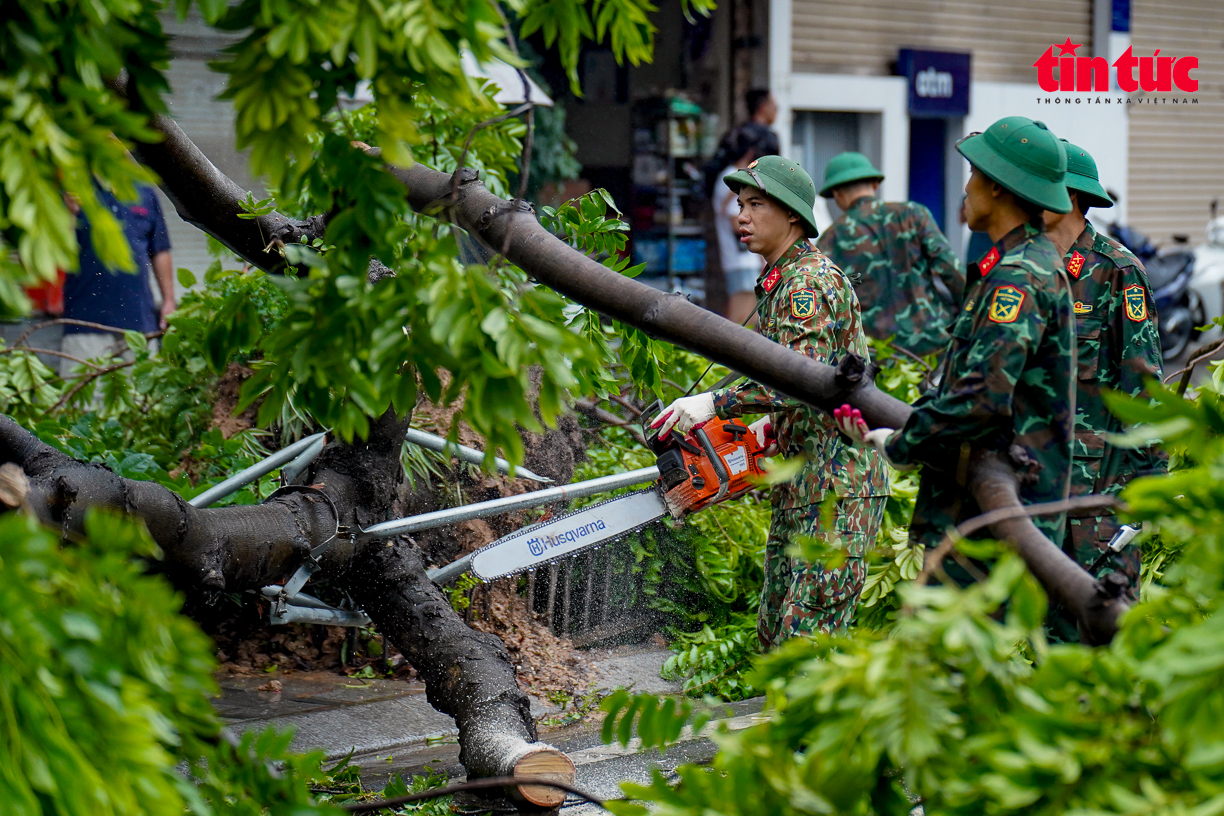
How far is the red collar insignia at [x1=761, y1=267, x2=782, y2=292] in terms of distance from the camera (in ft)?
13.6

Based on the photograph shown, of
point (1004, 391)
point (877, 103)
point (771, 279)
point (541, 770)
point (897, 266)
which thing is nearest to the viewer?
point (1004, 391)

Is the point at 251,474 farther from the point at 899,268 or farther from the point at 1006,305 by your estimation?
the point at 899,268

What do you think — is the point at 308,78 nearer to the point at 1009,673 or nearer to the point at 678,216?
the point at 1009,673

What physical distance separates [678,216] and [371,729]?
8.33 metres

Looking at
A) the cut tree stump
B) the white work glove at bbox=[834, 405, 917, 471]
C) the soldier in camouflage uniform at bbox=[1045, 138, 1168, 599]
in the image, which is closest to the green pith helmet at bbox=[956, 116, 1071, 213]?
the white work glove at bbox=[834, 405, 917, 471]

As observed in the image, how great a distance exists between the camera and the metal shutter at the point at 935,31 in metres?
12.9

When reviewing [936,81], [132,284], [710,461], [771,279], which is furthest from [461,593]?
[936,81]

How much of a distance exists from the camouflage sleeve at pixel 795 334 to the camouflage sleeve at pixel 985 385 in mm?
973

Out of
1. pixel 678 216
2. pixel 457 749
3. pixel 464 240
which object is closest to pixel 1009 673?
pixel 457 749

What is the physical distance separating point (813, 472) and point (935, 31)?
36.9 ft

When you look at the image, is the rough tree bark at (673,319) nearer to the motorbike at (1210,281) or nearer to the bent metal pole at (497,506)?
the bent metal pole at (497,506)

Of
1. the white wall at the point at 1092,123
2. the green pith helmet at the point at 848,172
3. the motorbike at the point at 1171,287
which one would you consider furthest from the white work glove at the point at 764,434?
the white wall at the point at 1092,123

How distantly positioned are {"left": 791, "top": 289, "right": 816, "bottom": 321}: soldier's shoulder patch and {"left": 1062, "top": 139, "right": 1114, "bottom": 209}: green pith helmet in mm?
1141

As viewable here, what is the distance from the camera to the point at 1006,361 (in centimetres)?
283
